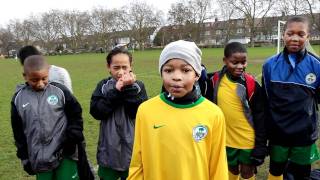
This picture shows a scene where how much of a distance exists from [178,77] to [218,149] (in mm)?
519

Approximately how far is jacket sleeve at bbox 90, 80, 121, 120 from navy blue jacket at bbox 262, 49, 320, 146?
1.48m

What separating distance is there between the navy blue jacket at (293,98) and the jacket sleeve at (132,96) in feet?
4.12

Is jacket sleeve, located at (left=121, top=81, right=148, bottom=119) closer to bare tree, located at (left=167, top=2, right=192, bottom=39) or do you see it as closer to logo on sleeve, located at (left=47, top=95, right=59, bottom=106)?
logo on sleeve, located at (left=47, top=95, right=59, bottom=106)

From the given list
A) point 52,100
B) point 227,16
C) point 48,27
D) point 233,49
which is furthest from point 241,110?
point 48,27

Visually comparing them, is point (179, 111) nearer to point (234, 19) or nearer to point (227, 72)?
point (227, 72)

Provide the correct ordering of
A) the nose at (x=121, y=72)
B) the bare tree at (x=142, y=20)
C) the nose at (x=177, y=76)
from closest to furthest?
1. the nose at (x=177, y=76)
2. the nose at (x=121, y=72)
3. the bare tree at (x=142, y=20)

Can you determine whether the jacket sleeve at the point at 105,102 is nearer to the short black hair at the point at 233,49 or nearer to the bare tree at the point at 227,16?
the short black hair at the point at 233,49

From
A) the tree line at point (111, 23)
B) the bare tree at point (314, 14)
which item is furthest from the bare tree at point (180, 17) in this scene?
the bare tree at point (314, 14)

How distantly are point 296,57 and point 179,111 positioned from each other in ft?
5.88

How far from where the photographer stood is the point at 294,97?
11.4 feet

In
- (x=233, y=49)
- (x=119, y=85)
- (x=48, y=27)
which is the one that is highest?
(x=48, y=27)

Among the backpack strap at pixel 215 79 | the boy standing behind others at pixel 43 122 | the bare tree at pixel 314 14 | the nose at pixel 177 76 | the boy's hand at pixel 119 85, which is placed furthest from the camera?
the bare tree at pixel 314 14

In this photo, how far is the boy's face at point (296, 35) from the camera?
3.47m

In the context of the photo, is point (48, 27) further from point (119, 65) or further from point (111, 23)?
point (119, 65)
